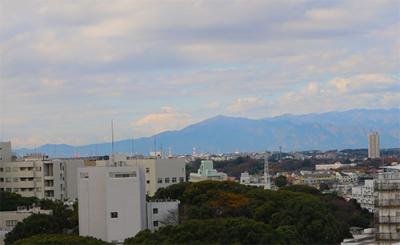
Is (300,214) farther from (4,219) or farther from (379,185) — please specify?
(4,219)

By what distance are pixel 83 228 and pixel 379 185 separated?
1009cm

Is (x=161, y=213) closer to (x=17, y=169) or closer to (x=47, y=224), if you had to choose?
(x=47, y=224)

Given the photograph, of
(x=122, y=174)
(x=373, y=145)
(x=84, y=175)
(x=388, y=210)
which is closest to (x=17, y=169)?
(x=84, y=175)

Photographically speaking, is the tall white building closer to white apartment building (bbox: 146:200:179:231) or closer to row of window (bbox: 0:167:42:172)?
white apartment building (bbox: 146:200:179:231)

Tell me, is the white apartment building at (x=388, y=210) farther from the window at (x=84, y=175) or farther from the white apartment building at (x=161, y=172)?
the white apartment building at (x=161, y=172)

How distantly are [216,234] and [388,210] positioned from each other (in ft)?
15.8

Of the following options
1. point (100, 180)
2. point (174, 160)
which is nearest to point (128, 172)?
point (100, 180)

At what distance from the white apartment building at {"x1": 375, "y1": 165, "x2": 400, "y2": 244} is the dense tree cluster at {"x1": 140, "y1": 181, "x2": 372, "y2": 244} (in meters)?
2.31

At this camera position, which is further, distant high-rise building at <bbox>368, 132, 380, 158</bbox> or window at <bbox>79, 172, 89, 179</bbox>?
distant high-rise building at <bbox>368, 132, 380, 158</bbox>

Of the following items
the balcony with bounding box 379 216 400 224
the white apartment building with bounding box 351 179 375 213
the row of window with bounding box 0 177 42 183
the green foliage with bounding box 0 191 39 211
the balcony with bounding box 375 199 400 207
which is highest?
the row of window with bounding box 0 177 42 183

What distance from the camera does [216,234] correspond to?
2142 cm

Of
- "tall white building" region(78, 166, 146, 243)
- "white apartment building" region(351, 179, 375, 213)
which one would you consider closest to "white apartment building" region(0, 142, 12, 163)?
"tall white building" region(78, 166, 146, 243)

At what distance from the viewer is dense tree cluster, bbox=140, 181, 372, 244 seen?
21391mm

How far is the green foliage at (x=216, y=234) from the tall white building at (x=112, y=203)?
5226mm
